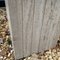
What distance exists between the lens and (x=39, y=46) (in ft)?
5.44

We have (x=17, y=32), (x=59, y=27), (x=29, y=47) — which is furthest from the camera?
(x=29, y=47)

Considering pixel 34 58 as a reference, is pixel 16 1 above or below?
above

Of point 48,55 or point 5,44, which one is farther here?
point 5,44

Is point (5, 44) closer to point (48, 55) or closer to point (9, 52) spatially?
point (9, 52)

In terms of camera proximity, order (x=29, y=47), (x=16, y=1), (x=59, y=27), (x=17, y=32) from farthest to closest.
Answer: (x=29, y=47) < (x=59, y=27) < (x=17, y=32) < (x=16, y=1)

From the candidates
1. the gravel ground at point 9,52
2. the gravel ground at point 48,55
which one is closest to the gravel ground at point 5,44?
the gravel ground at point 9,52

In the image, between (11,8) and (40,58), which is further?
(40,58)

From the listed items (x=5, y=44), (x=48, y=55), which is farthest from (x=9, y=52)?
(x=48, y=55)

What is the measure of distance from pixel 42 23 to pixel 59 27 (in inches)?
7.8

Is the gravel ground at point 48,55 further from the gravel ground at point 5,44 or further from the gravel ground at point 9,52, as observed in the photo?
the gravel ground at point 5,44

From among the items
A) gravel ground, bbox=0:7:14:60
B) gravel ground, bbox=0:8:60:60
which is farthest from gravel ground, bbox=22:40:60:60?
gravel ground, bbox=0:7:14:60

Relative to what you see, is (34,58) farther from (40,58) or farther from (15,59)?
(15,59)

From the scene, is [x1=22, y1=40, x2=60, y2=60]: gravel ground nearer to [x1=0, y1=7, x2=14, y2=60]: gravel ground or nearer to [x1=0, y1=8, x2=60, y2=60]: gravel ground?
[x1=0, y1=8, x2=60, y2=60]: gravel ground

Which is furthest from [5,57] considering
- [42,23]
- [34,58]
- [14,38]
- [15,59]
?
[42,23]
